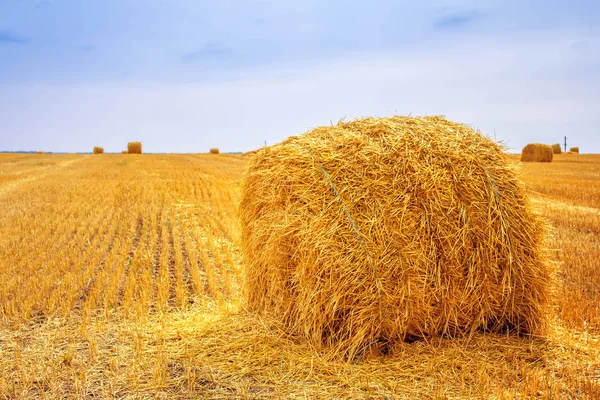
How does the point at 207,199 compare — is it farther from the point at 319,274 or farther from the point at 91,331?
the point at 319,274

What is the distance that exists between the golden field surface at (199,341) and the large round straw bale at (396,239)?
0.89ft

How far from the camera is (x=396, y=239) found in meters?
4.29

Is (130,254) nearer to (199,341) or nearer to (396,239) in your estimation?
(199,341)

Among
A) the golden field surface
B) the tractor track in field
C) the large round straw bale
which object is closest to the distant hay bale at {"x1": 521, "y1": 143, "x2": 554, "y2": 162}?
the golden field surface

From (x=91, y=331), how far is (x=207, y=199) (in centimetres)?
970

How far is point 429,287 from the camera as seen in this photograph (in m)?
4.39

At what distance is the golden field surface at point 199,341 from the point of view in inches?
156

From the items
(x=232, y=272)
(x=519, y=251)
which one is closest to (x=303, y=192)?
(x=519, y=251)

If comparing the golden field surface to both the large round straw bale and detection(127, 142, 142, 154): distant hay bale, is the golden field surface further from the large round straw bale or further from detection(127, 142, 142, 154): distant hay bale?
detection(127, 142, 142, 154): distant hay bale

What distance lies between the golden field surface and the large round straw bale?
271 millimetres

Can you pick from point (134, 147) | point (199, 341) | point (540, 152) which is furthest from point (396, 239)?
point (134, 147)

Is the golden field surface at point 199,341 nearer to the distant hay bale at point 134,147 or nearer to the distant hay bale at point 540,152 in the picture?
the distant hay bale at point 540,152

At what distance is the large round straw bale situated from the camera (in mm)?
4270

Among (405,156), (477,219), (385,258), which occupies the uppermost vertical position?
(405,156)
